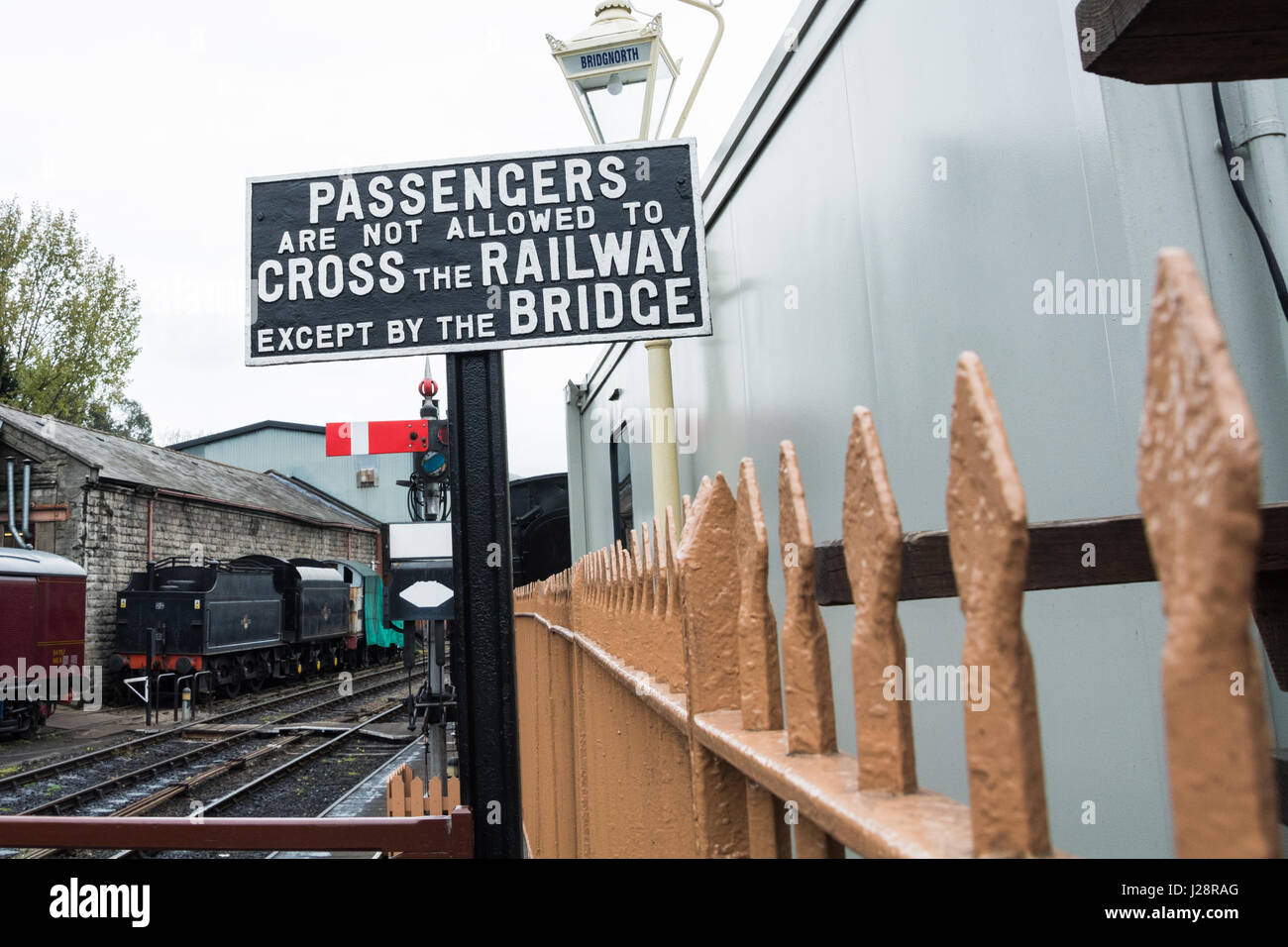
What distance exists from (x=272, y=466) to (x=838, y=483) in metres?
44.3

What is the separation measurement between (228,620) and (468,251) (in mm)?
20205

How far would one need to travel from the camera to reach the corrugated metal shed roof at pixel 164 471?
2033cm

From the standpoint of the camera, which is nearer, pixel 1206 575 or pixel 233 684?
pixel 1206 575

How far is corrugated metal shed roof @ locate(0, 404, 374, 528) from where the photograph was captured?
2033 cm

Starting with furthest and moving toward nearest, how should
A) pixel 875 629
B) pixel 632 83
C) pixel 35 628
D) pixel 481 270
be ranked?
1. pixel 35 628
2. pixel 632 83
3. pixel 481 270
4. pixel 875 629

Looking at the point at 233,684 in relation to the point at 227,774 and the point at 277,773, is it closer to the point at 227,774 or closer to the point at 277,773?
the point at 227,774

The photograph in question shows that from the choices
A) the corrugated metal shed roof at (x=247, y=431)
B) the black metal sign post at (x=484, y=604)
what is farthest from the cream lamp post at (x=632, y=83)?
the corrugated metal shed roof at (x=247, y=431)

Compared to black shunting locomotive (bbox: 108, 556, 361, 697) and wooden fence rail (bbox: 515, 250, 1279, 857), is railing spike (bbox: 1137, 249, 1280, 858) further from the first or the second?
black shunting locomotive (bbox: 108, 556, 361, 697)

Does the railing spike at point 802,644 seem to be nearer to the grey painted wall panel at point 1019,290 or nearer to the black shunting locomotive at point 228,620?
the grey painted wall panel at point 1019,290

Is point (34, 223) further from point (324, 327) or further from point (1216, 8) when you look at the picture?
point (1216, 8)

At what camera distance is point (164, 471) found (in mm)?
24375

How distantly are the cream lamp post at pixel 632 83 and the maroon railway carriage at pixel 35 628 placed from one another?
567 inches

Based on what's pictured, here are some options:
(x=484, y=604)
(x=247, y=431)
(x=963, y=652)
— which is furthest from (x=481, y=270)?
(x=247, y=431)

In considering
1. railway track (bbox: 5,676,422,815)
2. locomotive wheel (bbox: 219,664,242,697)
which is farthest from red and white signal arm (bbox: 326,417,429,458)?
locomotive wheel (bbox: 219,664,242,697)
